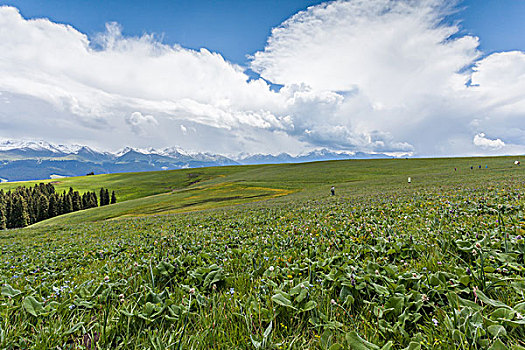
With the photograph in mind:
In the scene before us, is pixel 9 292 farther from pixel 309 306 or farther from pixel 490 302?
pixel 490 302

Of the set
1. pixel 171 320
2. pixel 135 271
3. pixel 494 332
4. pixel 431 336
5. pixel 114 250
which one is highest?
pixel 494 332

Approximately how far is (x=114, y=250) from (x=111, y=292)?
5507 millimetres

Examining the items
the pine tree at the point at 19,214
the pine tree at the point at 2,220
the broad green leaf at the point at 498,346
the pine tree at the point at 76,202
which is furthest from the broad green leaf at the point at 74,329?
the pine tree at the point at 76,202

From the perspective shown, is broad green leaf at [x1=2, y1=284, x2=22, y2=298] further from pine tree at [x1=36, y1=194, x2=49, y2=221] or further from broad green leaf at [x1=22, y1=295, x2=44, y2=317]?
pine tree at [x1=36, y1=194, x2=49, y2=221]

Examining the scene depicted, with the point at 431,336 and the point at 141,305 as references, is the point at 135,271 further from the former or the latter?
the point at 431,336

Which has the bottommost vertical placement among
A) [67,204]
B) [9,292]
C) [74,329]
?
[67,204]

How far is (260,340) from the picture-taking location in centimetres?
241

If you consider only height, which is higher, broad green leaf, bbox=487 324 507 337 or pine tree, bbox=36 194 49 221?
broad green leaf, bbox=487 324 507 337

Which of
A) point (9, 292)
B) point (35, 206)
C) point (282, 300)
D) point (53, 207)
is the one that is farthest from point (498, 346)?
point (53, 207)

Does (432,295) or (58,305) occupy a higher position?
(432,295)

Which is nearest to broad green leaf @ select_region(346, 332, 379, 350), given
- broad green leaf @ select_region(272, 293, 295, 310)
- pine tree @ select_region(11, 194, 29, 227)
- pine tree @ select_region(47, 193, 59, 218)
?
broad green leaf @ select_region(272, 293, 295, 310)

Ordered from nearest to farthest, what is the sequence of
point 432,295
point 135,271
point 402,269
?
point 432,295, point 402,269, point 135,271

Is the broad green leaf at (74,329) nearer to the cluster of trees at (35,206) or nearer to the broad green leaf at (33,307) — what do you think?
the broad green leaf at (33,307)

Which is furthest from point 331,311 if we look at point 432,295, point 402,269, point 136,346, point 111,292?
point 111,292
